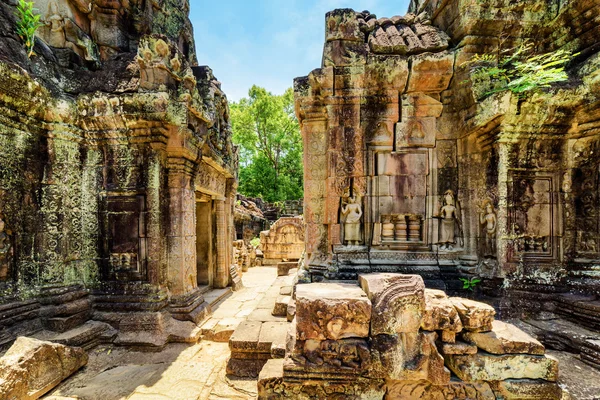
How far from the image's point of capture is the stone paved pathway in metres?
3.21

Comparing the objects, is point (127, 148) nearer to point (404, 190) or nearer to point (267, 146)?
point (404, 190)

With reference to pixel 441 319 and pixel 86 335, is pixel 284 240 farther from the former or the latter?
pixel 441 319

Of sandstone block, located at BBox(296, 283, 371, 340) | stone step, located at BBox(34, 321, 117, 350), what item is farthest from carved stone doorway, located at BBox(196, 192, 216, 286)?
sandstone block, located at BBox(296, 283, 371, 340)

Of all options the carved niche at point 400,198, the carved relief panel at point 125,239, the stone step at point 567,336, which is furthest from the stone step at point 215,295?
the stone step at point 567,336

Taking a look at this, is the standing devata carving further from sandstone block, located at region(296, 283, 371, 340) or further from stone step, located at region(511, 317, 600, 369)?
sandstone block, located at region(296, 283, 371, 340)

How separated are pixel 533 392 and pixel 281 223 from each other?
443 inches

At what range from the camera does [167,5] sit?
745 cm

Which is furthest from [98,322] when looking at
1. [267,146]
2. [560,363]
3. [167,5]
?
[267,146]

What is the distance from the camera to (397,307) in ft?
9.27

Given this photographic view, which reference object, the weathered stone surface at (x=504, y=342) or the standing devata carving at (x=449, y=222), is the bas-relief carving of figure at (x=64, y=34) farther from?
the weathered stone surface at (x=504, y=342)

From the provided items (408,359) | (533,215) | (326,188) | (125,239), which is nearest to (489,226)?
(533,215)

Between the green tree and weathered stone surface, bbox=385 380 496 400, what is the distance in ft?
69.0

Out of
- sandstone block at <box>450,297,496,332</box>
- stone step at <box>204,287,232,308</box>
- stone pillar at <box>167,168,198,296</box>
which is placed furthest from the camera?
stone step at <box>204,287,232,308</box>

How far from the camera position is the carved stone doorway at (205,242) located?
7217mm
